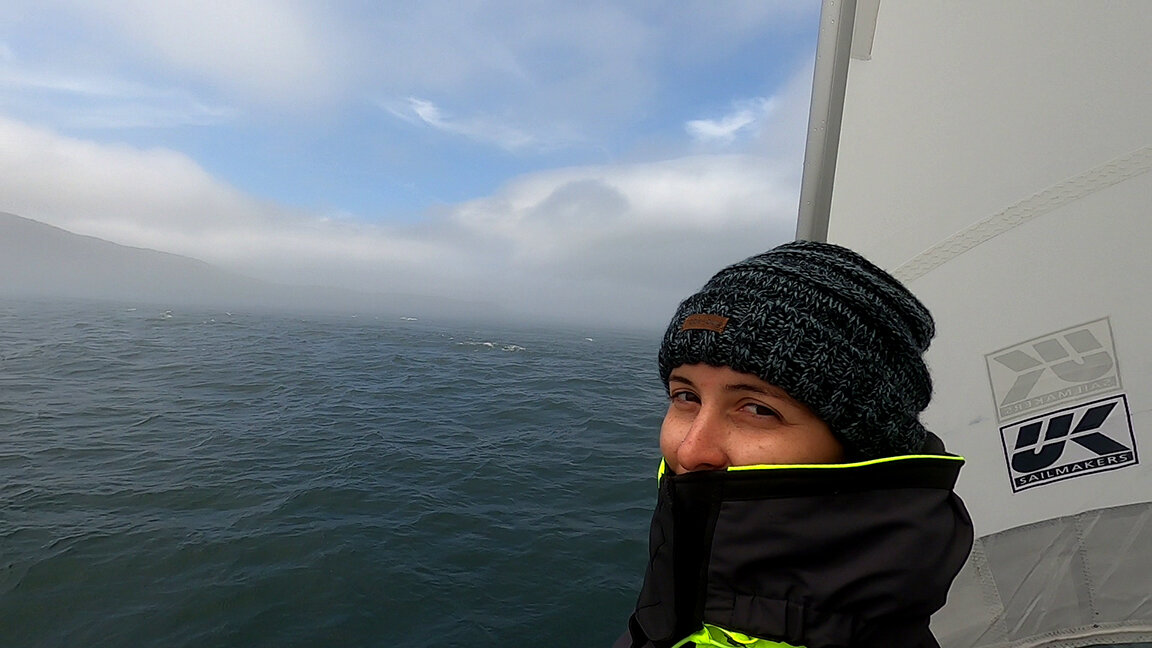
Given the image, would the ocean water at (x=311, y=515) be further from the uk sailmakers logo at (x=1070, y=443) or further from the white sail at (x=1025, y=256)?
the uk sailmakers logo at (x=1070, y=443)

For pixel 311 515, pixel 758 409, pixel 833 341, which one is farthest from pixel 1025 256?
pixel 311 515

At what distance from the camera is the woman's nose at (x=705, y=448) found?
1.23 metres

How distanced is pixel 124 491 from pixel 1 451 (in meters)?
4.17

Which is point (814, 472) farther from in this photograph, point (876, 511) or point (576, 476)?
point (576, 476)

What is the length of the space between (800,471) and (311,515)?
26.6ft

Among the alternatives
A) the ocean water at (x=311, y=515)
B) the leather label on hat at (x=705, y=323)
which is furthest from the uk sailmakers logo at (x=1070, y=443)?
the ocean water at (x=311, y=515)

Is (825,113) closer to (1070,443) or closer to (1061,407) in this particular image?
(1061,407)

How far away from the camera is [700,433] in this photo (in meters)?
1.25

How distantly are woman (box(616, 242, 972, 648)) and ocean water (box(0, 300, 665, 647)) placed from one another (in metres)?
4.66

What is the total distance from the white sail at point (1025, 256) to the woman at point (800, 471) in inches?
35.8

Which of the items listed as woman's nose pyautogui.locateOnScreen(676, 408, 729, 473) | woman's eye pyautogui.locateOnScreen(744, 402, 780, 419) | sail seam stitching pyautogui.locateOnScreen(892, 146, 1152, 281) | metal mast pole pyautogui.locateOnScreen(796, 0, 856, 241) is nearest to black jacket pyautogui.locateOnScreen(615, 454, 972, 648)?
woman's nose pyautogui.locateOnScreen(676, 408, 729, 473)

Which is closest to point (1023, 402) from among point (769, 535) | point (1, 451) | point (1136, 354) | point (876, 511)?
point (1136, 354)

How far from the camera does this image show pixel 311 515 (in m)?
A: 7.49

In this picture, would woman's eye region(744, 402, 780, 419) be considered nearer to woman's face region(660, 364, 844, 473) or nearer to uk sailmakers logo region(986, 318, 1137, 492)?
woman's face region(660, 364, 844, 473)
